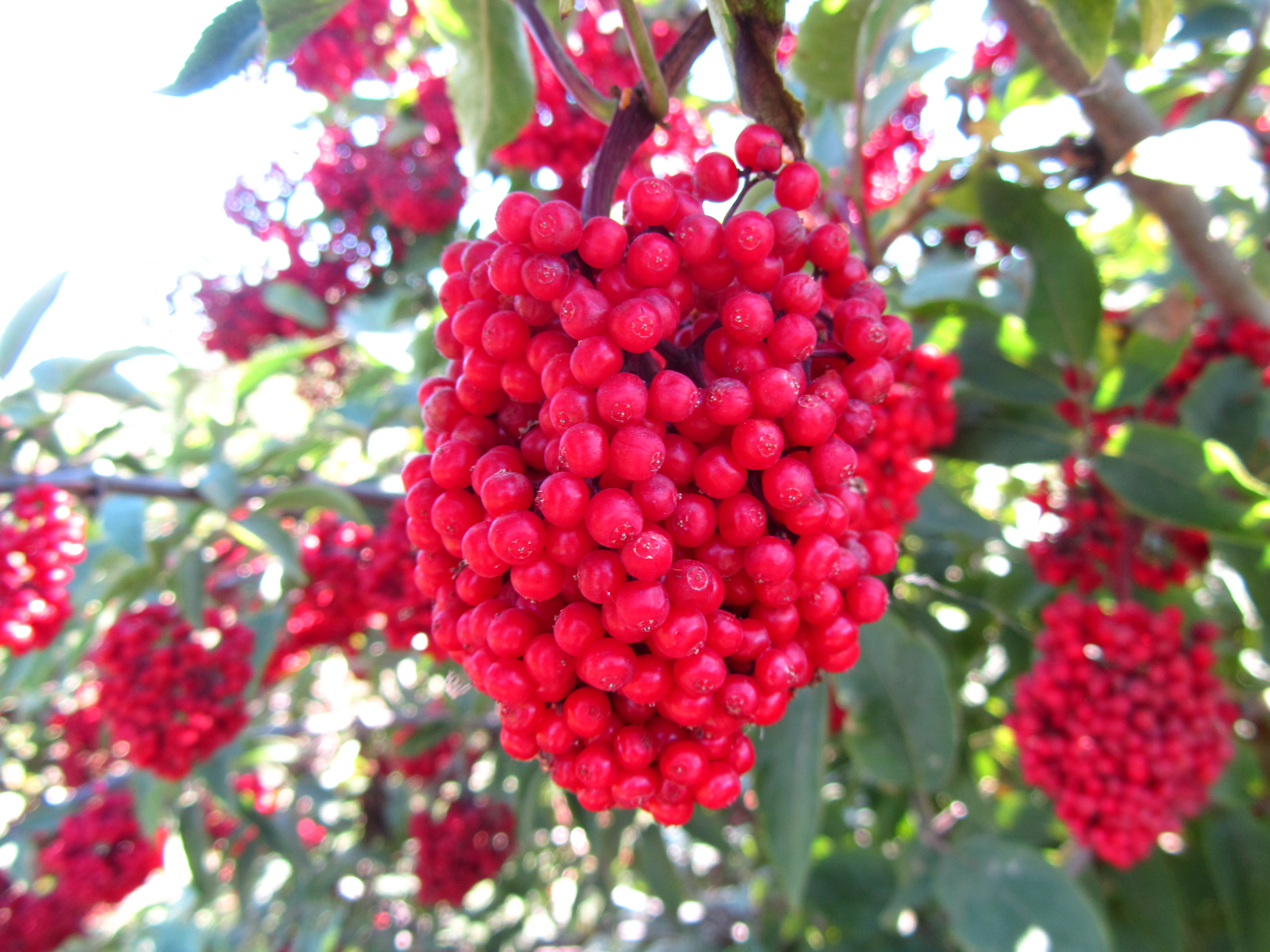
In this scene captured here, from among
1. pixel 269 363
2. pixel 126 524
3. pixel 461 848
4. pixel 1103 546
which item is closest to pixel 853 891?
pixel 1103 546

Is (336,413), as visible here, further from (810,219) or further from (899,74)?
(899,74)

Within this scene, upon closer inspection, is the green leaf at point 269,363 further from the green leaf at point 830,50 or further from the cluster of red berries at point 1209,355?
the cluster of red berries at point 1209,355

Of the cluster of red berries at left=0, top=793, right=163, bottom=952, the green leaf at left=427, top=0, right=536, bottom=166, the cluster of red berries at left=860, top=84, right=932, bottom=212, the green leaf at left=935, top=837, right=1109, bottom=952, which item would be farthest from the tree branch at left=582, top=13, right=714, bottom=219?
the cluster of red berries at left=0, top=793, right=163, bottom=952

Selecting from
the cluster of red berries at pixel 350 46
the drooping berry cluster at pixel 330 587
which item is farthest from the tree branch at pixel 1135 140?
the cluster of red berries at pixel 350 46

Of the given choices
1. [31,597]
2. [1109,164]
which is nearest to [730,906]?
[31,597]

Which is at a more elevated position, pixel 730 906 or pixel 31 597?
pixel 31 597

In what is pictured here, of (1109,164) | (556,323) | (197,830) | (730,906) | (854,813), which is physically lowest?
(730,906)

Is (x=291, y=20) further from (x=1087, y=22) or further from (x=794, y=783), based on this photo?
(x=794, y=783)
